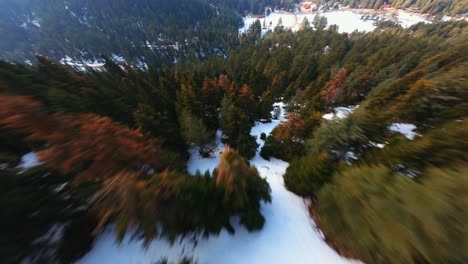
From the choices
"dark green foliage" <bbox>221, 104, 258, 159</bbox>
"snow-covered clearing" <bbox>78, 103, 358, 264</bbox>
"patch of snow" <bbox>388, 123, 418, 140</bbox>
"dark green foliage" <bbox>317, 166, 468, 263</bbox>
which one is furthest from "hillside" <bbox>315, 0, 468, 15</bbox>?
"snow-covered clearing" <bbox>78, 103, 358, 264</bbox>

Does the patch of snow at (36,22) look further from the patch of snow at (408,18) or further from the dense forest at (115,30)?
the patch of snow at (408,18)

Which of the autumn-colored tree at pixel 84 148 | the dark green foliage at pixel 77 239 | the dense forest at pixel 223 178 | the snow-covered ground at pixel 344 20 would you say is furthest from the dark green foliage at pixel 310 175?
the snow-covered ground at pixel 344 20

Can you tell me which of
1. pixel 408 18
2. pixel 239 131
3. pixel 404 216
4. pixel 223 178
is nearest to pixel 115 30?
pixel 239 131

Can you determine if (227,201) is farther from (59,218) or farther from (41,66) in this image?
(41,66)

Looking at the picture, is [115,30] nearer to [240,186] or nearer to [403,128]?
[240,186]

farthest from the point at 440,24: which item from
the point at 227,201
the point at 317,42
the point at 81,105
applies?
the point at 81,105

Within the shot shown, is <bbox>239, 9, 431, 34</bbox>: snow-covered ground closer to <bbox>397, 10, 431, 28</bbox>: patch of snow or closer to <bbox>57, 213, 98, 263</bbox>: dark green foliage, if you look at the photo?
<bbox>397, 10, 431, 28</bbox>: patch of snow
